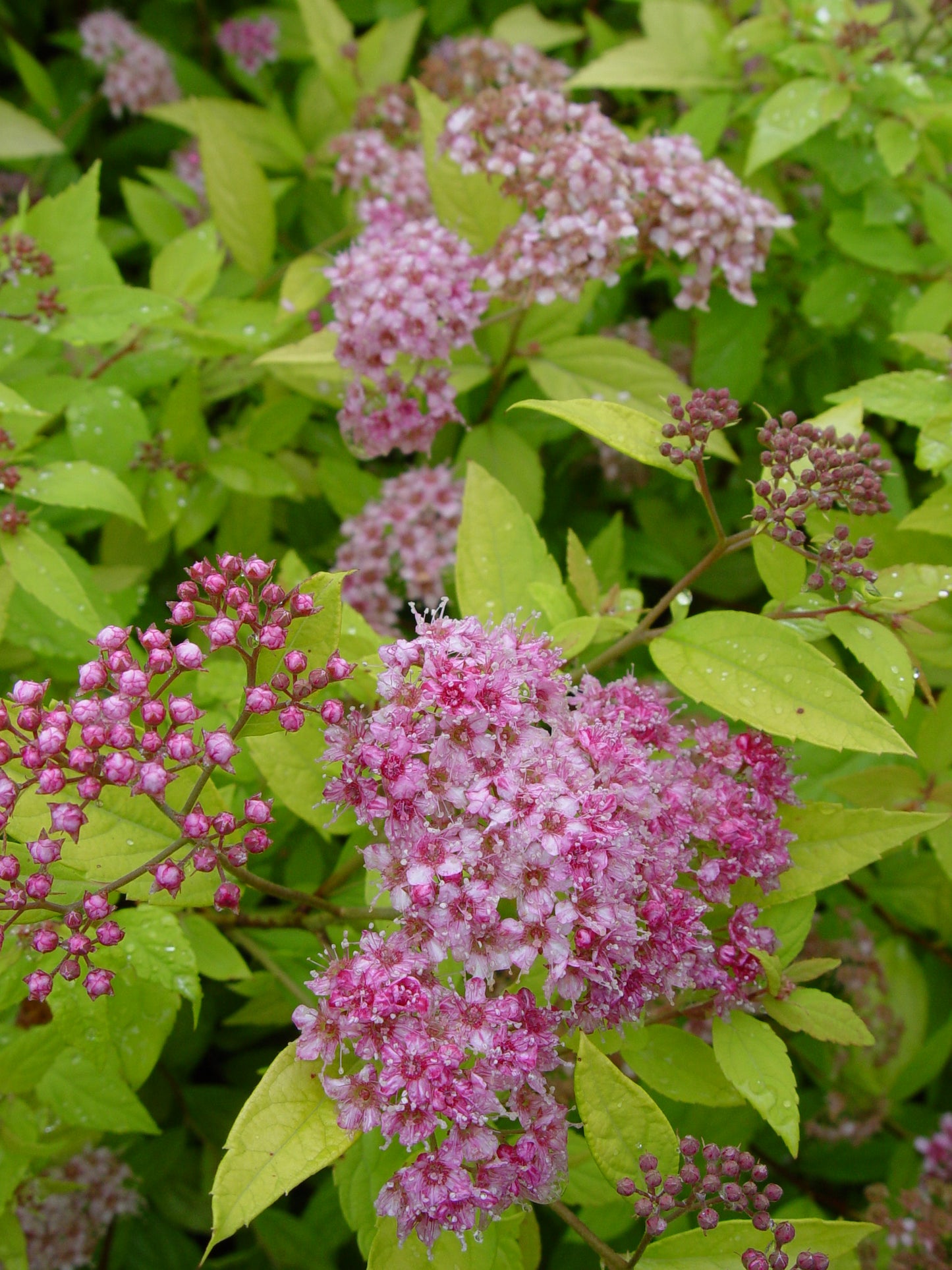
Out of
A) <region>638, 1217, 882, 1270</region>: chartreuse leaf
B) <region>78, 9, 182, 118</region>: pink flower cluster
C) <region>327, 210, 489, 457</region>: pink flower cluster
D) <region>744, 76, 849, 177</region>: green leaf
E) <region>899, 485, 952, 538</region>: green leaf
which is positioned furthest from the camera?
<region>78, 9, 182, 118</region>: pink flower cluster

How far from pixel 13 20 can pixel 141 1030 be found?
162 inches

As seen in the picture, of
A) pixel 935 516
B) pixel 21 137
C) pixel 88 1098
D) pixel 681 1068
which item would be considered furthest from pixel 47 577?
pixel 21 137

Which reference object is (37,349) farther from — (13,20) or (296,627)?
(13,20)

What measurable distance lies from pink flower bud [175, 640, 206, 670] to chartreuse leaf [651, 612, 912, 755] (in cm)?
76

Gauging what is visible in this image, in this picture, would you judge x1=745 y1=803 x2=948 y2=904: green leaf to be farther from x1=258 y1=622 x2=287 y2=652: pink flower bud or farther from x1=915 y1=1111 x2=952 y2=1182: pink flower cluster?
x1=915 y1=1111 x2=952 y2=1182: pink flower cluster

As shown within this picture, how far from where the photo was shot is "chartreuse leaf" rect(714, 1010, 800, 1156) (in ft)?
5.02

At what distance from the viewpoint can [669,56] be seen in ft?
9.87

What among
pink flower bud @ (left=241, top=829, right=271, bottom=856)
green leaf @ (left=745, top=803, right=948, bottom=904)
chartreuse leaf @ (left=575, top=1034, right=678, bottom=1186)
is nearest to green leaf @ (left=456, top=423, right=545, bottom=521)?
green leaf @ (left=745, top=803, right=948, bottom=904)

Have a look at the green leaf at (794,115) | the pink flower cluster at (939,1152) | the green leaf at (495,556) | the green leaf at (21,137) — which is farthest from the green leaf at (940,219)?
the green leaf at (21,137)

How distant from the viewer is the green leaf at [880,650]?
5.28ft

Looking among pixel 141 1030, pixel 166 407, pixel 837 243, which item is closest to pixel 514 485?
pixel 166 407

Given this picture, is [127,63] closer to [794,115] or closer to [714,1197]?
[794,115]

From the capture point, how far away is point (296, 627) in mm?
1559

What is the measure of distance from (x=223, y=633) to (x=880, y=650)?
104 cm
